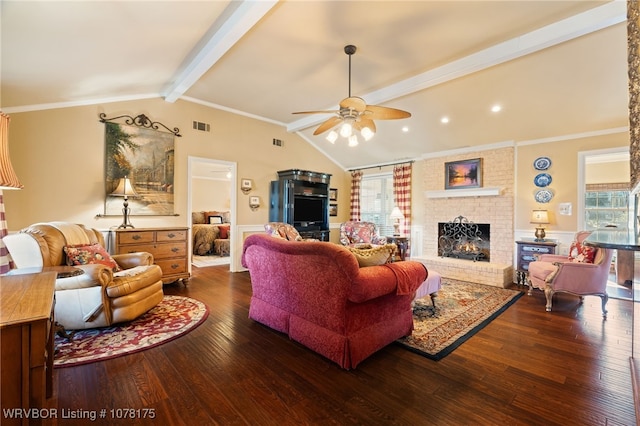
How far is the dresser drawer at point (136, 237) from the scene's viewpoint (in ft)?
13.1

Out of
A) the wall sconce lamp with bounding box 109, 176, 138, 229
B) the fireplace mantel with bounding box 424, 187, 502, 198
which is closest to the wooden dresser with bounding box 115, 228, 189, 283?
the wall sconce lamp with bounding box 109, 176, 138, 229

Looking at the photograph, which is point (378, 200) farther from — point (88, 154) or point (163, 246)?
point (88, 154)

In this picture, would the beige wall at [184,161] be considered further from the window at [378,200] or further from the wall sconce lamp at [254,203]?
the window at [378,200]

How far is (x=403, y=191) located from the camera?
22.0 ft

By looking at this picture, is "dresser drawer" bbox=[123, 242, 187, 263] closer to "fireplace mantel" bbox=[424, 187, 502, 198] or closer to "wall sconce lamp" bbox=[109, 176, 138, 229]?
"wall sconce lamp" bbox=[109, 176, 138, 229]

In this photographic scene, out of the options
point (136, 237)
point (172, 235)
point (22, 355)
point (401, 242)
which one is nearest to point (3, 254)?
point (136, 237)

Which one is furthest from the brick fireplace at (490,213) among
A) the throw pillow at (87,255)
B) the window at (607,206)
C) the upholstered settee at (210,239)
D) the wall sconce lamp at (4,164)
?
the wall sconce lamp at (4,164)

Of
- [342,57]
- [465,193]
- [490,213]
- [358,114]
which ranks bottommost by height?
[490,213]

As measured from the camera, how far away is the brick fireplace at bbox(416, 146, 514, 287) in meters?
4.98

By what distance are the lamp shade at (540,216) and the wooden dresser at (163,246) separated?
6.03m

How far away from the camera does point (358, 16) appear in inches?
109

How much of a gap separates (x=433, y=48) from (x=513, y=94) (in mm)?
1738

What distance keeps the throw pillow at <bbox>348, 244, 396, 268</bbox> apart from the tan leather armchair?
8.00ft

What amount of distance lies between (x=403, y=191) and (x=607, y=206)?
4.65 m
